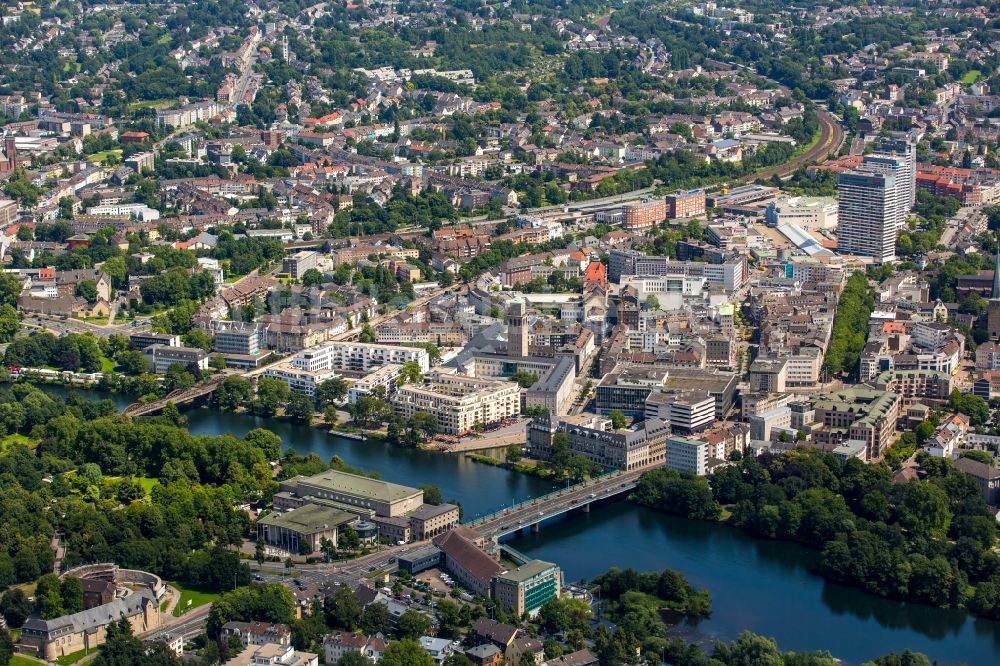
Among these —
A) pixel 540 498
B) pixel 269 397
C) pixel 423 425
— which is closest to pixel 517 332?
pixel 423 425

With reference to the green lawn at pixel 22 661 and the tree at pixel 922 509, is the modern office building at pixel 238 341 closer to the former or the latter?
the green lawn at pixel 22 661

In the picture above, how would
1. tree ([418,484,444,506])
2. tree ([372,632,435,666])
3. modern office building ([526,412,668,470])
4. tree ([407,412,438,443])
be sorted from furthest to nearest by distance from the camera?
1. tree ([407,412,438,443])
2. modern office building ([526,412,668,470])
3. tree ([418,484,444,506])
4. tree ([372,632,435,666])

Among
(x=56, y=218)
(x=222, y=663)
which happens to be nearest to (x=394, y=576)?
(x=222, y=663)

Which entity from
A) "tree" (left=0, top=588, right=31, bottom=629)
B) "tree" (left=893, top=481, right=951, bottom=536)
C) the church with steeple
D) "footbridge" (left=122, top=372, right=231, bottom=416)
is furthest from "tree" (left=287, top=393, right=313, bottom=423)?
the church with steeple

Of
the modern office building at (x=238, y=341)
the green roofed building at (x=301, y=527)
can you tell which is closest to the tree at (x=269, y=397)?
the modern office building at (x=238, y=341)

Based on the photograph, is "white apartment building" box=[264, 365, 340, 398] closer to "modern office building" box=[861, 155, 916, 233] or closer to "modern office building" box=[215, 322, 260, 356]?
"modern office building" box=[215, 322, 260, 356]

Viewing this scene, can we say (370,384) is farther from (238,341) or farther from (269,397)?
(238,341)
